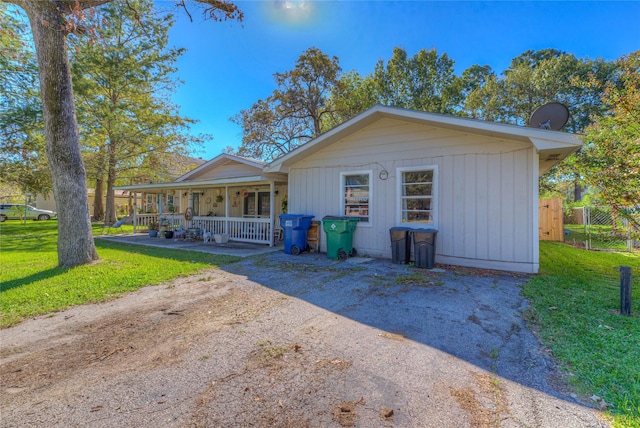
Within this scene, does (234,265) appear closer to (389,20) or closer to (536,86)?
(389,20)

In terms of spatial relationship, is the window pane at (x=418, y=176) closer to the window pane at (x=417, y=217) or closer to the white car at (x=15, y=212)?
the window pane at (x=417, y=217)

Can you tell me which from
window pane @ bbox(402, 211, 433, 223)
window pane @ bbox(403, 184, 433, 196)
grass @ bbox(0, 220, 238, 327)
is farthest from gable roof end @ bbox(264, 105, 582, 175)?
grass @ bbox(0, 220, 238, 327)

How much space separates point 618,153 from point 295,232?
6875mm

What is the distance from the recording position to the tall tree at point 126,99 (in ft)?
52.0

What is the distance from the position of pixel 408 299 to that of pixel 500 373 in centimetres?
194

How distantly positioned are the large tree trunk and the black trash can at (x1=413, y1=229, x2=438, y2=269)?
24.7 feet

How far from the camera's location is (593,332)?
310 centimetres

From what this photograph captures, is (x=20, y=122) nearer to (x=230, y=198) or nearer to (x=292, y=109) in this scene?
(x=230, y=198)

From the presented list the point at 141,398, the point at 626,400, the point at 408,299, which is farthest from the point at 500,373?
the point at 141,398

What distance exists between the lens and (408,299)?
4.33 meters

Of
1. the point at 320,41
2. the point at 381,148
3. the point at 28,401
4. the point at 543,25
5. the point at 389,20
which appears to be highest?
the point at 320,41

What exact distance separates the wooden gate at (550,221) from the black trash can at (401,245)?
8.59 metres

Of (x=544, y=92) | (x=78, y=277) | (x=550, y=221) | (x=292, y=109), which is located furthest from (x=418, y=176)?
(x=544, y=92)

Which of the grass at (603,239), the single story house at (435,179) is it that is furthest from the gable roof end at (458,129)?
the grass at (603,239)
